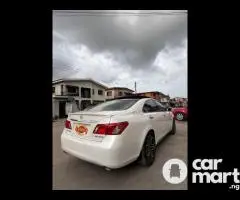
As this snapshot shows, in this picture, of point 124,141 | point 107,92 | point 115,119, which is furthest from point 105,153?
point 107,92

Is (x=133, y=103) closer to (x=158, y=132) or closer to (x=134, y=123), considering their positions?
(x=134, y=123)

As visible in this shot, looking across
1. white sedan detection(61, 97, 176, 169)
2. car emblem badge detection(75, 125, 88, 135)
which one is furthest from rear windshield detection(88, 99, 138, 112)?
car emblem badge detection(75, 125, 88, 135)

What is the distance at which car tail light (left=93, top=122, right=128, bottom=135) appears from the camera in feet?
6.43

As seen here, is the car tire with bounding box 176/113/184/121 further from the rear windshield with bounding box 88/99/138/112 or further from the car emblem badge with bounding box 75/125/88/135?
the car emblem badge with bounding box 75/125/88/135

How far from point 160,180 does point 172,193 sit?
0.80 feet

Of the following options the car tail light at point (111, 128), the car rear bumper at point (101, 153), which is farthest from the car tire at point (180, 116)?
the car tail light at point (111, 128)

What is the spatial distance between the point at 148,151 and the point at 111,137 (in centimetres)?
93

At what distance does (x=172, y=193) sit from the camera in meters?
2.01

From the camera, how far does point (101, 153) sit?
1.91 m

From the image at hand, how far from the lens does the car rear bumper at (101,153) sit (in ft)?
6.17

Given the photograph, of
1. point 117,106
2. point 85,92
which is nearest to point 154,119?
point 117,106

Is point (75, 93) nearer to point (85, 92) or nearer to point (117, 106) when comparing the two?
point (85, 92)

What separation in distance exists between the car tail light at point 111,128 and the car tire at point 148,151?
2.16ft

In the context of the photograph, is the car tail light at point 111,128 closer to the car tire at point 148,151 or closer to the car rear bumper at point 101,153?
the car rear bumper at point 101,153
